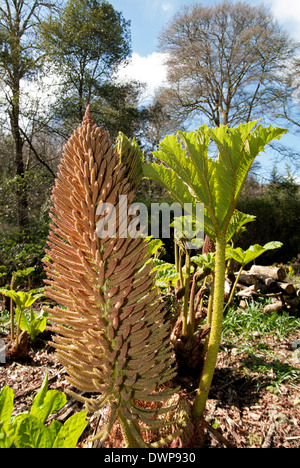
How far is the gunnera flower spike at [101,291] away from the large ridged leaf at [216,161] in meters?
0.50

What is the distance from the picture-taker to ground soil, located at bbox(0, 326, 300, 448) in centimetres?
138

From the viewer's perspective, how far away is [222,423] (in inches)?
57.1

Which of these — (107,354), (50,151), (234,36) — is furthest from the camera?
(234,36)

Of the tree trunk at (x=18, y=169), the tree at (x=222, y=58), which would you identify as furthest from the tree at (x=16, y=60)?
the tree at (x=222, y=58)

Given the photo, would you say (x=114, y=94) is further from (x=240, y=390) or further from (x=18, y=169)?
(x=240, y=390)

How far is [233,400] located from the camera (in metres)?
1.70

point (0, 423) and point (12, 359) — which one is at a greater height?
point (0, 423)

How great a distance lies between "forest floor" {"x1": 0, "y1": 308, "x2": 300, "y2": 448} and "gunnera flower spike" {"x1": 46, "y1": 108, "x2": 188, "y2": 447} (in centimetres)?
32

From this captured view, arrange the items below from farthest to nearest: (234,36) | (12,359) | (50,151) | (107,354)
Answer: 1. (234,36)
2. (50,151)
3. (12,359)
4. (107,354)

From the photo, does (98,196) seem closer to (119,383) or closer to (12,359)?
(119,383)

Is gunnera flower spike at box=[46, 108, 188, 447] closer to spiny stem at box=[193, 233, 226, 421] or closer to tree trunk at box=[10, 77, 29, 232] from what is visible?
spiny stem at box=[193, 233, 226, 421]

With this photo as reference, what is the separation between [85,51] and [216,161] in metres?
14.1
